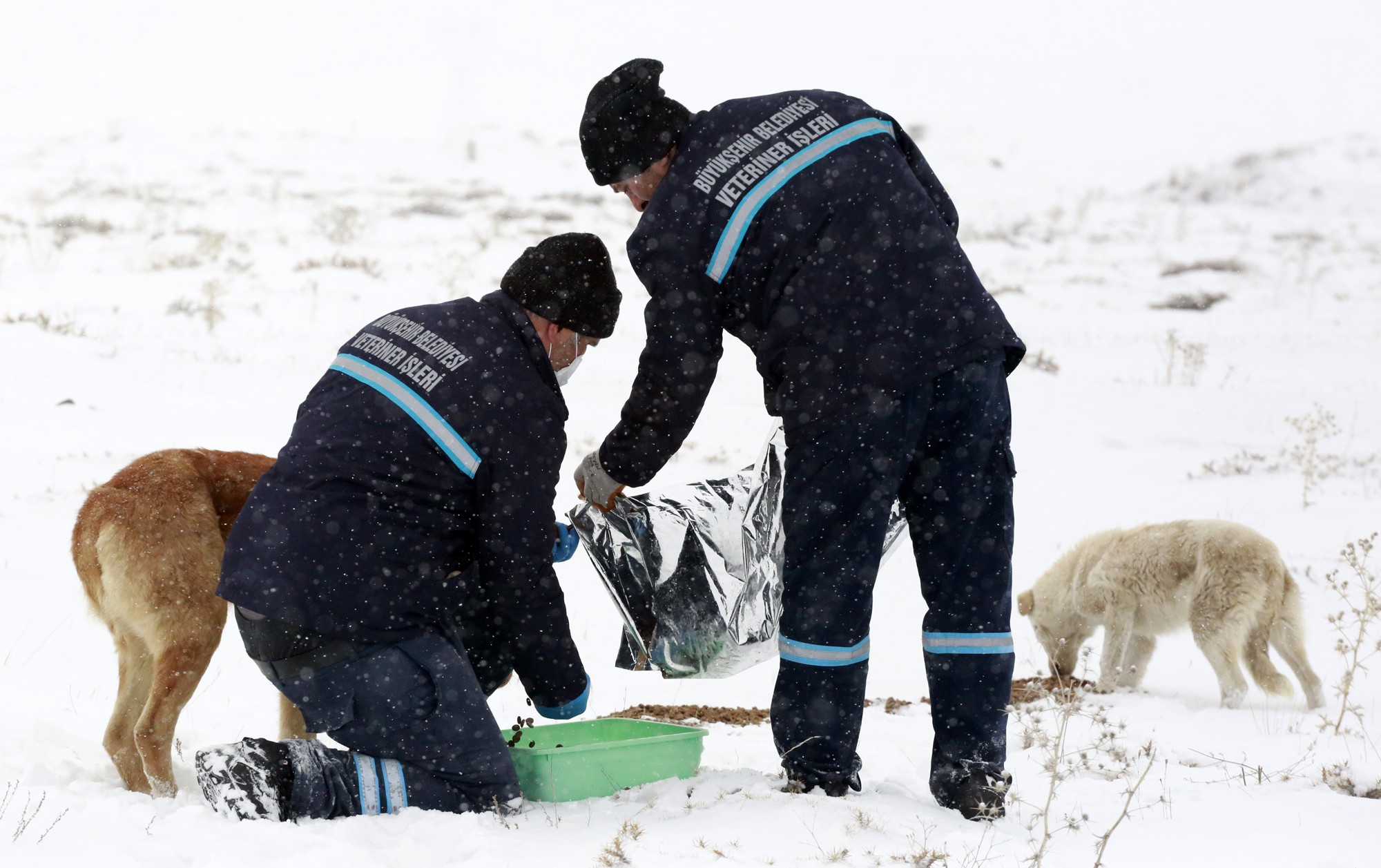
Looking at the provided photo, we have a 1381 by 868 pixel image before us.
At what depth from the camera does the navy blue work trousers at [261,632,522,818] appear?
323 centimetres

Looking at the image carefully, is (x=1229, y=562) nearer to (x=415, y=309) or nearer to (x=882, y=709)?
(x=882, y=709)

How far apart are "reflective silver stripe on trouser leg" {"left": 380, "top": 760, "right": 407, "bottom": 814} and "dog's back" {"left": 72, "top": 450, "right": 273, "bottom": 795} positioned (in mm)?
878

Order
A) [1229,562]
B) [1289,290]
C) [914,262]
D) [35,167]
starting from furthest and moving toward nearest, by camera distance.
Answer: [35,167]
[1289,290]
[1229,562]
[914,262]

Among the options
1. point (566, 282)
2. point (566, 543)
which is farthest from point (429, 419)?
point (566, 543)

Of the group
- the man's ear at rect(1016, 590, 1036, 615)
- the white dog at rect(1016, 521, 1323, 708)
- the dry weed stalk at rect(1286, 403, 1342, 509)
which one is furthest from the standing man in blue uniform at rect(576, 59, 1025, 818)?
the dry weed stalk at rect(1286, 403, 1342, 509)

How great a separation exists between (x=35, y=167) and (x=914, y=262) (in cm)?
3014

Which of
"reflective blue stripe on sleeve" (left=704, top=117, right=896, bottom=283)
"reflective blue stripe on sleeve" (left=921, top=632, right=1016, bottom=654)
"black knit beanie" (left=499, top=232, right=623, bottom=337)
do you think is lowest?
"reflective blue stripe on sleeve" (left=921, top=632, right=1016, bottom=654)

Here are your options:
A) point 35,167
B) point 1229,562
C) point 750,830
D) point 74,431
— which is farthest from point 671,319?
point 35,167

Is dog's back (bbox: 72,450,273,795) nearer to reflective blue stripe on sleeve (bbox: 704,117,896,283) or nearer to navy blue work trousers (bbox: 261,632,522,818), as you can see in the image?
navy blue work trousers (bbox: 261,632,522,818)

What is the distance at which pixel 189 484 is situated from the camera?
3.89 m

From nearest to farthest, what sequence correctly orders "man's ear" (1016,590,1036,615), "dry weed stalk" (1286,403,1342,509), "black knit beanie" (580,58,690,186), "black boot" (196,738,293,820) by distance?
"black boot" (196,738,293,820)
"black knit beanie" (580,58,690,186)
"man's ear" (1016,590,1036,615)
"dry weed stalk" (1286,403,1342,509)

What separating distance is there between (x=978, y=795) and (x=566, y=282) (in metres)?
2.02

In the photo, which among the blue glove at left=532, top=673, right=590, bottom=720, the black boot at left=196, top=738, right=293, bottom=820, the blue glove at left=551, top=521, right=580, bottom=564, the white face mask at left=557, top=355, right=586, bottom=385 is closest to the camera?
the black boot at left=196, top=738, right=293, bottom=820

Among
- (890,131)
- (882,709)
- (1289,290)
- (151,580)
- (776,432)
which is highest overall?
(1289,290)
